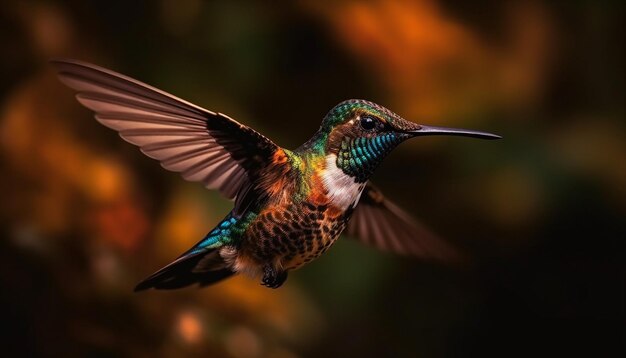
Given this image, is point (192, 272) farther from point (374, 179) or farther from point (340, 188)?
point (374, 179)

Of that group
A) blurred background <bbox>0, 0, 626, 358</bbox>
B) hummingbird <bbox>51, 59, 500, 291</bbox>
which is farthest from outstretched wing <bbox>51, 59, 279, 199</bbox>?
blurred background <bbox>0, 0, 626, 358</bbox>

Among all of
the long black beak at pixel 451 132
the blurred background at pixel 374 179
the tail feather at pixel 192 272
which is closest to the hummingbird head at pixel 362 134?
the long black beak at pixel 451 132

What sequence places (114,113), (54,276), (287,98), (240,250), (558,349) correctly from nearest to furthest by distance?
(114,113), (240,250), (54,276), (287,98), (558,349)

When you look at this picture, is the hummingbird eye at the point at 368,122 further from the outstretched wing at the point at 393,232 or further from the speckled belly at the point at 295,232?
the outstretched wing at the point at 393,232

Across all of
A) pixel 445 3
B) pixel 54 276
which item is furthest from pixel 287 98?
pixel 54 276

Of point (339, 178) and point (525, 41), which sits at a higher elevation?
point (525, 41)

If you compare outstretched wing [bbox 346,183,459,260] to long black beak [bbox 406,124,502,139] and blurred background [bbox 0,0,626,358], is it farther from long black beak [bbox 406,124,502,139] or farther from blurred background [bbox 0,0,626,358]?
blurred background [bbox 0,0,626,358]

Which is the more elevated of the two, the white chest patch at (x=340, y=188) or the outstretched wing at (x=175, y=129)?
the outstretched wing at (x=175, y=129)

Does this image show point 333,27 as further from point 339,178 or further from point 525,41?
point 339,178
